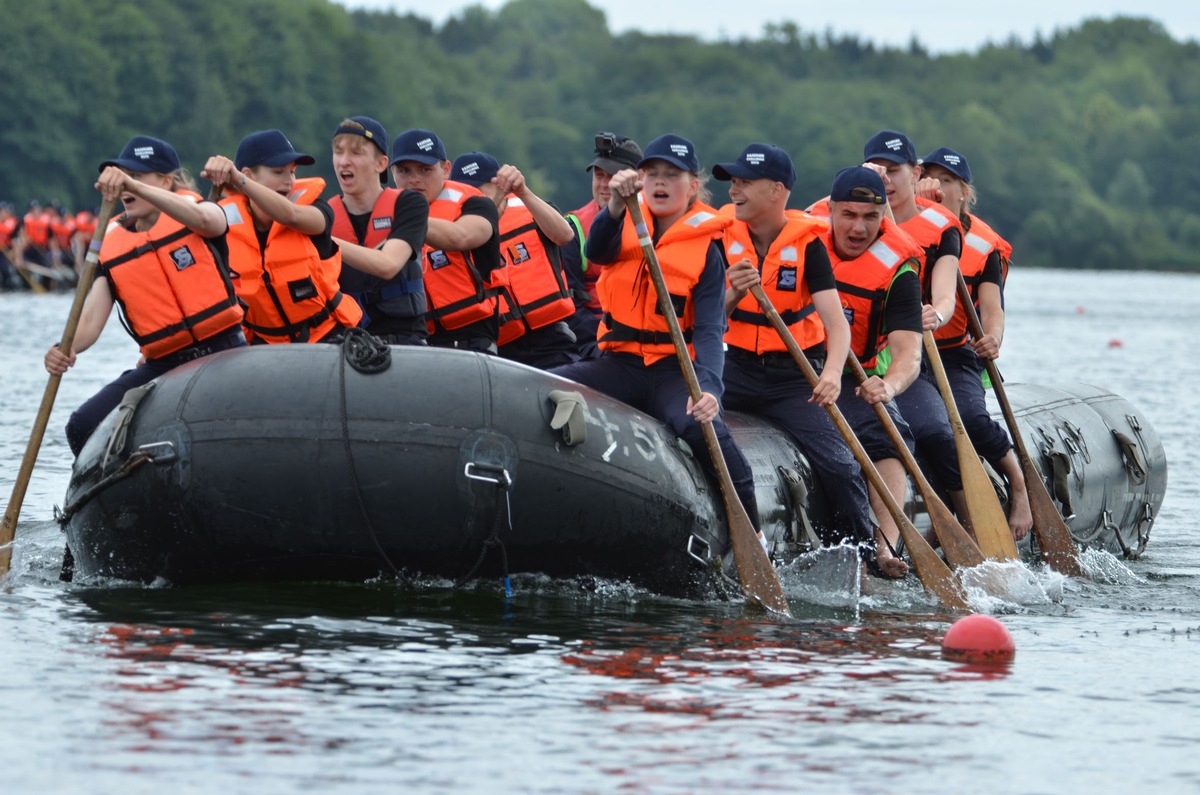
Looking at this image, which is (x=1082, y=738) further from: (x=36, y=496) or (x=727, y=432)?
(x=36, y=496)

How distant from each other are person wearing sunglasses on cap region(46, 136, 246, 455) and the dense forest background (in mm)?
59766

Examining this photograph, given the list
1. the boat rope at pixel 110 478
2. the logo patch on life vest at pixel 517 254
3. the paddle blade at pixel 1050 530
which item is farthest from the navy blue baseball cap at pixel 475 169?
the paddle blade at pixel 1050 530

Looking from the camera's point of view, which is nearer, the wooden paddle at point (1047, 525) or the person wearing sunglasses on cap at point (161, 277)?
the person wearing sunglasses on cap at point (161, 277)

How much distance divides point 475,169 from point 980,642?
388 cm

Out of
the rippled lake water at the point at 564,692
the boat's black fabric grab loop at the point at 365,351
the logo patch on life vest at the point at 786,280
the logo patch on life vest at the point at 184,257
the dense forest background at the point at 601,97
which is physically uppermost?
the dense forest background at the point at 601,97

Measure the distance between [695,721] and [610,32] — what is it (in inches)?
6304

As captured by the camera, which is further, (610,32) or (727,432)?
(610,32)

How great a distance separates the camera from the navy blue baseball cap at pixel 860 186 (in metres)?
8.94

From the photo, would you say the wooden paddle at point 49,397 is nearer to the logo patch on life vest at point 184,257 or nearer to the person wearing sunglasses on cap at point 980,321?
the logo patch on life vest at point 184,257

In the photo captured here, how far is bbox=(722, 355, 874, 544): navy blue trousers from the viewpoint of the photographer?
9023 millimetres

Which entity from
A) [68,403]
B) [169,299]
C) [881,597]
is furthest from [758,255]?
[68,403]

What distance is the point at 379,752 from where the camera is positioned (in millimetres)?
5863

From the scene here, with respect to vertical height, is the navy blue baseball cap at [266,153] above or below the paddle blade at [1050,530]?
above

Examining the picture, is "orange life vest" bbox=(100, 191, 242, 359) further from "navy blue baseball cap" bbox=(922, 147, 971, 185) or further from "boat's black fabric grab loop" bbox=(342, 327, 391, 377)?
"navy blue baseball cap" bbox=(922, 147, 971, 185)
